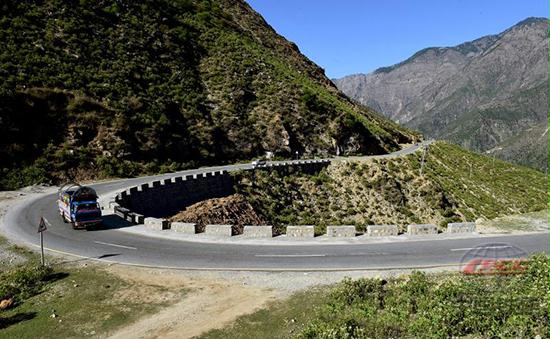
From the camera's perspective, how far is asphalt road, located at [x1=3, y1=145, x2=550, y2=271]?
707 inches

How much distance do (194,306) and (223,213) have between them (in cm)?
1937

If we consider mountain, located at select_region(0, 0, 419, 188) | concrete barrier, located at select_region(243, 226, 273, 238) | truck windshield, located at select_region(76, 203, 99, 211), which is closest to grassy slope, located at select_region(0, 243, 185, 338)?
truck windshield, located at select_region(76, 203, 99, 211)

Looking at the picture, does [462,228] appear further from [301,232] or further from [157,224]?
[157,224]

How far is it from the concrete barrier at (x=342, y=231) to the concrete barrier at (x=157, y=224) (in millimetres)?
9729

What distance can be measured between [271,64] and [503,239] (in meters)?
55.4

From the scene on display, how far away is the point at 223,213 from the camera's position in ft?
111

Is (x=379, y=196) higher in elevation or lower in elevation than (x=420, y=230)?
lower

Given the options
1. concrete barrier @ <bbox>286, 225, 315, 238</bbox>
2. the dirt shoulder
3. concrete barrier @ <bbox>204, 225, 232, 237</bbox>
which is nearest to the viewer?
the dirt shoulder

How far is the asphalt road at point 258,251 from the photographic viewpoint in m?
18.0

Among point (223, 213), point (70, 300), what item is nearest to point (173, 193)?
point (223, 213)

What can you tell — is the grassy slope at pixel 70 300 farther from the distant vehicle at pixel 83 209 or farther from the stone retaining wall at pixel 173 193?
the stone retaining wall at pixel 173 193

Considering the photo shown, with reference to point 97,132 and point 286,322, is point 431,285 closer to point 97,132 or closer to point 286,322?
point 286,322

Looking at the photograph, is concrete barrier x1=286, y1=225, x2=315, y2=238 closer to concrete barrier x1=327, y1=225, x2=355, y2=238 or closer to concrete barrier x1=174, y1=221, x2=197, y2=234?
concrete barrier x1=327, y1=225, x2=355, y2=238

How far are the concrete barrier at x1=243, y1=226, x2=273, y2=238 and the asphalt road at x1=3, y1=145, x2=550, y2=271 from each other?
1573 millimetres
